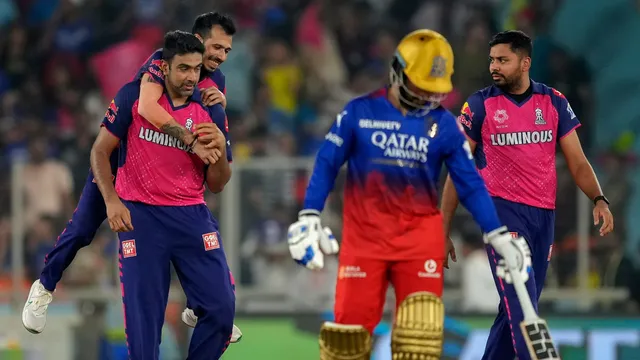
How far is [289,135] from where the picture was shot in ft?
60.9

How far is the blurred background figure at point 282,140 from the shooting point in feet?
50.6

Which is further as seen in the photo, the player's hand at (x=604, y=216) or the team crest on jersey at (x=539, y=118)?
the player's hand at (x=604, y=216)

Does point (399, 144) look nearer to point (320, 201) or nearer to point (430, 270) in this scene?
point (320, 201)

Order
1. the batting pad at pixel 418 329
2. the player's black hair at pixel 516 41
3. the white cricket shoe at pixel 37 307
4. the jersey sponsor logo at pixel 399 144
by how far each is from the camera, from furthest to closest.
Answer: the white cricket shoe at pixel 37 307 < the player's black hair at pixel 516 41 < the jersey sponsor logo at pixel 399 144 < the batting pad at pixel 418 329

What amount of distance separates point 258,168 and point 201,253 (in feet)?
19.4

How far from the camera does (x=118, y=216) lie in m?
9.88

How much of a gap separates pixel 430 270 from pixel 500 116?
1.97 metres

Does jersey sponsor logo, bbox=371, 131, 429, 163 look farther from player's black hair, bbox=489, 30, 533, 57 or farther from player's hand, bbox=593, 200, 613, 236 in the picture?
player's hand, bbox=593, 200, 613, 236

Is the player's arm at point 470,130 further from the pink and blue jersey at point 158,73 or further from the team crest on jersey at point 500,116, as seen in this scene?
the pink and blue jersey at point 158,73

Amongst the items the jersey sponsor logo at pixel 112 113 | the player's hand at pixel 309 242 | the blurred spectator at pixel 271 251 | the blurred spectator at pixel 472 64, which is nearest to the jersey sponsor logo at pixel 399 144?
the player's hand at pixel 309 242

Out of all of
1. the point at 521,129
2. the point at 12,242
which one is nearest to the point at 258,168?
the point at 12,242

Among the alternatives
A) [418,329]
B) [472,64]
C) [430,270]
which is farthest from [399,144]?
[472,64]

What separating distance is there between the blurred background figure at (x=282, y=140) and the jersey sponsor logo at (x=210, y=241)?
16.9 feet

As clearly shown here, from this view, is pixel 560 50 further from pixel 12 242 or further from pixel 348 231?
pixel 348 231
